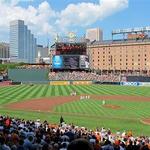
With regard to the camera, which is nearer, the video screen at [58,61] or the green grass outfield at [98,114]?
the green grass outfield at [98,114]

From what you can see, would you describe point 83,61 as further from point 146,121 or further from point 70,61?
point 146,121

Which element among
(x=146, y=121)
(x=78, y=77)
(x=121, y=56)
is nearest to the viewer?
(x=146, y=121)

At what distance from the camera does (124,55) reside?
6624 inches

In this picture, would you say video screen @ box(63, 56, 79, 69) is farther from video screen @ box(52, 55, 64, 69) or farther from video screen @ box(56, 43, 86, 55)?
video screen @ box(56, 43, 86, 55)

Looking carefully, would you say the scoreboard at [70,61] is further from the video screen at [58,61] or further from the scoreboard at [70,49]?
the scoreboard at [70,49]

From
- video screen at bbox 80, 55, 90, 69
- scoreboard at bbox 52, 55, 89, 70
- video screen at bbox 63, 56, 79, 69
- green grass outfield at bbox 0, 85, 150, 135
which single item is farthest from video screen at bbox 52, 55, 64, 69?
green grass outfield at bbox 0, 85, 150, 135

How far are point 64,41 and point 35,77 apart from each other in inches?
504

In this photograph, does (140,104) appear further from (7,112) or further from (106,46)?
(106,46)

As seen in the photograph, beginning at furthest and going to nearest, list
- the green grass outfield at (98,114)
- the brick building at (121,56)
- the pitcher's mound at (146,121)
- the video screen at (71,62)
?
1. the brick building at (121,56)
2. the video screen at (71,62)
3. the pitcher's mound at (146,121)
4. the green grass outfield at (98,114)

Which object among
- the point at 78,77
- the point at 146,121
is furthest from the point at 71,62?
the point at 146,121

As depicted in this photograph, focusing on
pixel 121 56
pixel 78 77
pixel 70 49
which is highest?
pixel 121 56

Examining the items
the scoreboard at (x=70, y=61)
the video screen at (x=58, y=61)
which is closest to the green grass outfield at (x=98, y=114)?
the video screen at (x=58, y=61)

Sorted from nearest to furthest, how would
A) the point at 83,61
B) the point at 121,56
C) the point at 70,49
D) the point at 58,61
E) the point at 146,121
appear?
1. the point at 146,121
2. the point at 58,61
3. the point at 83,61
4. the point at 70,49
5. the point at 121,56

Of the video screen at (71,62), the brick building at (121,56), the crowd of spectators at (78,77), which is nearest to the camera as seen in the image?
the video screen at (71,62)
